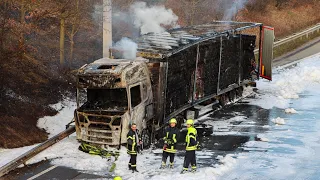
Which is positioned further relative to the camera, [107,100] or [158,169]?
[107,100]

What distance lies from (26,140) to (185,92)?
6.08m

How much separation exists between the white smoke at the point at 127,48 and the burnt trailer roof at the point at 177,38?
0.22 meters

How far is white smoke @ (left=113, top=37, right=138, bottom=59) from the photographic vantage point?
1798 centimetres

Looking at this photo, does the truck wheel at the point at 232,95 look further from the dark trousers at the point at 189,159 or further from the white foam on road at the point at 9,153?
the white foam on road at the point at 9,153

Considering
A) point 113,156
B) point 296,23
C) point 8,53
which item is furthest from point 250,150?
point 296,23

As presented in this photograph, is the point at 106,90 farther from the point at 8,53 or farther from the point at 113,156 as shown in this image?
the point at 8,53

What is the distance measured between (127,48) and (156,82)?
1.80 metres

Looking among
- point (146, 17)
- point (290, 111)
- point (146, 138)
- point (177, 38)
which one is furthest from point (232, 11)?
point (146, 138)

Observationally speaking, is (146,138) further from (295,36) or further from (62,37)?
(295,36)

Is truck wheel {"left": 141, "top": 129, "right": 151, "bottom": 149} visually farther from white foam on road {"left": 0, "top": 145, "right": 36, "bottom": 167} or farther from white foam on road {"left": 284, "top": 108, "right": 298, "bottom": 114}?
white foam on road {"left": 284, "top": 108, "right": 298, "bottom": 114}

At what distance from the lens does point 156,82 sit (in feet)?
57.2

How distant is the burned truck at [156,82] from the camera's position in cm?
1570

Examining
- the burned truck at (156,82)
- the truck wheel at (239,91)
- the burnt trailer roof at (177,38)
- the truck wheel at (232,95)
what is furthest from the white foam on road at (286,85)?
the burnt trailer roof at (177,38)

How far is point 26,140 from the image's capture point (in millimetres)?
17094
